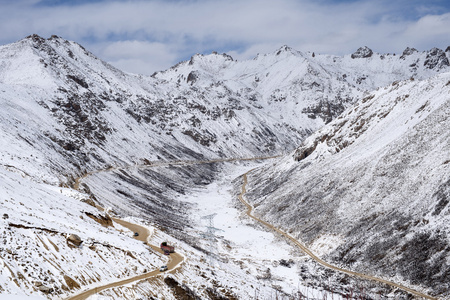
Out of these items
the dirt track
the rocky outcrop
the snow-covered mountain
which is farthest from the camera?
the rocky outcrop

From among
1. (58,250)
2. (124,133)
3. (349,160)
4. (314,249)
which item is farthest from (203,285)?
(124,133)

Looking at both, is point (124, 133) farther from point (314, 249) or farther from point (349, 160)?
point (314, 249)

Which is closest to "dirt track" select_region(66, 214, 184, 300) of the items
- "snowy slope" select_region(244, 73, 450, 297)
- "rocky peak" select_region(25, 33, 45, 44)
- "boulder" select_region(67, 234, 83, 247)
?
"boulder" select_region(67, 234, 83, 247)

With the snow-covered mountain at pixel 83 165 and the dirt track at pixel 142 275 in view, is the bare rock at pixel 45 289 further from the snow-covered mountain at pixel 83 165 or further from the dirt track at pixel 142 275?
the dirt track at pixel 142 275

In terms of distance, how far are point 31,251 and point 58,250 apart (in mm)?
2298

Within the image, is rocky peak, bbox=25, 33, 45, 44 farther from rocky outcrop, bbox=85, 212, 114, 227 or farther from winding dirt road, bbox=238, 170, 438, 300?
rocky outcrop, bbox=85, 212, 114, 227

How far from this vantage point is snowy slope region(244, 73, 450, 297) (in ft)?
167

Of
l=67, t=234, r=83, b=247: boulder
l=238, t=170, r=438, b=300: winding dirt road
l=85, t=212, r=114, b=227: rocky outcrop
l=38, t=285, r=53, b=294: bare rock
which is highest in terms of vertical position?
l=238, t=170, r=438, b=300: winding dirt road

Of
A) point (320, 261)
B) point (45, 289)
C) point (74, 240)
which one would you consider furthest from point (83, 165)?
point (45, 289)

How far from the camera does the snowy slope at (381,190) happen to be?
167ft

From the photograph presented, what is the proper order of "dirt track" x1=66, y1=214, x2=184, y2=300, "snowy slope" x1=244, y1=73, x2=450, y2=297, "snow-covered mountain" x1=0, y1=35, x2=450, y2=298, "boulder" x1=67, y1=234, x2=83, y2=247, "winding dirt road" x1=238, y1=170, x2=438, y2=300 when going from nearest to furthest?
"dirt track" x1=66, y1=214, x2=184, y2=300
"snow-covered mountain" x1=0, y1=35, x2=450, y2=298
"boulder" x1=67, y1=234, x2=83, y2=247
"winding dirt road" x1=238, y1=170, x2=438, y2=300
"snowy slope" x1=244, y1=73, x2=450, y2=297

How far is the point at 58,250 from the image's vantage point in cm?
2959

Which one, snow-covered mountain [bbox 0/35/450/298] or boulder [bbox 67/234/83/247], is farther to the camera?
boulder [bbox 67/234/83/247]

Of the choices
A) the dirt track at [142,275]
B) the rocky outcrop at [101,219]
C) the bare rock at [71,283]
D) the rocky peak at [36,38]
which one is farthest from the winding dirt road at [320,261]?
the rocky peak at [36,38]
